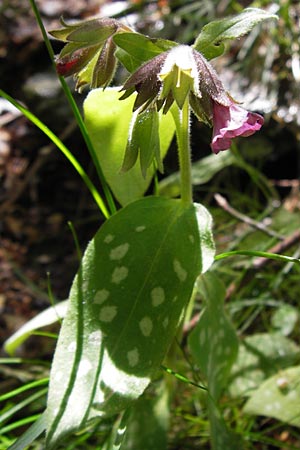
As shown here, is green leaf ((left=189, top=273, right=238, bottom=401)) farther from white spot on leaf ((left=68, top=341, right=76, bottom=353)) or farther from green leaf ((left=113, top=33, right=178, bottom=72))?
green leaf ((left=113, top=33, right=178, bottom=72))

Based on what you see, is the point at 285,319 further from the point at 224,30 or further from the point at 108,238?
the point at 224,30

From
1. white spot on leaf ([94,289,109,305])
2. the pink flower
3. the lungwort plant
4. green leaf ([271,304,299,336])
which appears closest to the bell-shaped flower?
the lungwort plant

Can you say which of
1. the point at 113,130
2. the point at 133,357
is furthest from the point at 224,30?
the point at 133,357

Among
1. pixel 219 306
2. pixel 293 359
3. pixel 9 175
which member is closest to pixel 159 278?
pixel 219 306

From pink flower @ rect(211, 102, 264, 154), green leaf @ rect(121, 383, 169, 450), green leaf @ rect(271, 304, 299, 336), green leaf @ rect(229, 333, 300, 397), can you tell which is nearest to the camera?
pink flower @ rect(211, 102, 264, 154)

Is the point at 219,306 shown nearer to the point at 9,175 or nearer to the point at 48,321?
the point at 48,321

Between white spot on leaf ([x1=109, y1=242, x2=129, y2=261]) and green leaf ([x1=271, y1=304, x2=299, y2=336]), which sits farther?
green leaf ([x1=271, y1=304, x2=299, y2=336])

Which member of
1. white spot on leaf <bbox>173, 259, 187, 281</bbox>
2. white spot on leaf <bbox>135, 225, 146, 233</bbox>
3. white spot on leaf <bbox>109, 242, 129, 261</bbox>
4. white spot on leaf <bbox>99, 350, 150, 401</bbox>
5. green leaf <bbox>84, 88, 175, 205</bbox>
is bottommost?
white spot on leaf <bbox>99, 350, 150, 401</bbox>

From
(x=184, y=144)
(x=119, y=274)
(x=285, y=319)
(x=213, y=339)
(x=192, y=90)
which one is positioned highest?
(x=192, y=90)
